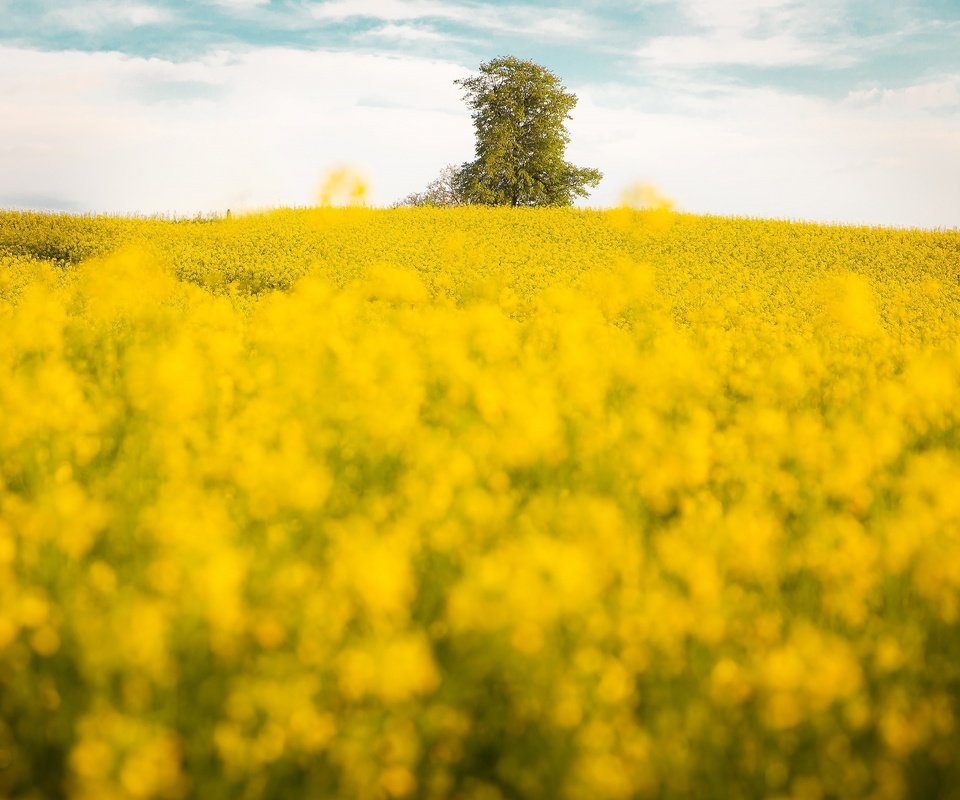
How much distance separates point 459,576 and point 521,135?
4123 cm

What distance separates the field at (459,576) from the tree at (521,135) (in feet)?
119

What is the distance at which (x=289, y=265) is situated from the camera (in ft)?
61.2

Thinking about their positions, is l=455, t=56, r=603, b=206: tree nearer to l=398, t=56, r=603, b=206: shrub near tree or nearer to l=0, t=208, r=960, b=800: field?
l=398, t=56, r=603, b=206: shrub near tree

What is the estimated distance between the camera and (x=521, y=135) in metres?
42.5

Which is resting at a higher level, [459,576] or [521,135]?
[521,135]

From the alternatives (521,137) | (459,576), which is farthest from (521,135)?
(459,576)

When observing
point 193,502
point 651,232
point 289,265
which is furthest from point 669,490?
point 651,232

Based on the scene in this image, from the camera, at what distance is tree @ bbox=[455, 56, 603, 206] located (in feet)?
137

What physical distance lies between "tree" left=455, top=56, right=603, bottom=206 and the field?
119 feet

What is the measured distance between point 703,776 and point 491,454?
2.32m

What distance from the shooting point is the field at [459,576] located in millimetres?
2967

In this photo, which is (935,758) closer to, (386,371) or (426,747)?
(426,747)

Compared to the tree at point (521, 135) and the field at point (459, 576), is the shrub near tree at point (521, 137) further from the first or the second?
the field at point (459, 576)

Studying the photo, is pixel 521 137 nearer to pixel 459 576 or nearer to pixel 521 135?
pixel 521 135
